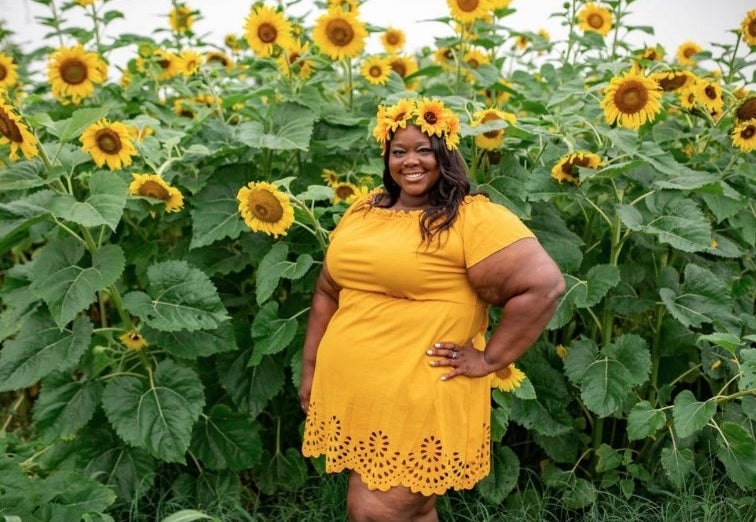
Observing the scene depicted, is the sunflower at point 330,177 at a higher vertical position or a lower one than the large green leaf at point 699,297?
higher

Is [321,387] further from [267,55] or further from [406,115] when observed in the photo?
[267,55]

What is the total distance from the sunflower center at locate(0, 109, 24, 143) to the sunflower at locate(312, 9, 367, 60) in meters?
1.27

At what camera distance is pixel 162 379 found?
9.41ft

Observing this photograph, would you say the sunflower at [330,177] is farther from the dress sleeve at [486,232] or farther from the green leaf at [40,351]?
the dress sleeve at [486,232]

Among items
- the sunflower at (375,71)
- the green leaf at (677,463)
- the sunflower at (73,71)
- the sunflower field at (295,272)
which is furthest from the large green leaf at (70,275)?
the green leaf at (677,463)

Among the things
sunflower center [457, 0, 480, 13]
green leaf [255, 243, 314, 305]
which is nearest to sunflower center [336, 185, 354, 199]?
green leaf [255, 243, 314, 305]

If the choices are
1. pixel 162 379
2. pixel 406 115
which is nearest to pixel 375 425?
pixel 406 115

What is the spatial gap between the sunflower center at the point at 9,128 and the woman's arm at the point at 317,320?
1.02m

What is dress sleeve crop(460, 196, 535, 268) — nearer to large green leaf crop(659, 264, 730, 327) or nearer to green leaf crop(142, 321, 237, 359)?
large green leaf crop(659, 264, 730, 327)

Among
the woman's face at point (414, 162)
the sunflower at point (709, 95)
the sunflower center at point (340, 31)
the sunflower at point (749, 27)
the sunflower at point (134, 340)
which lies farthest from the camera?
the sunflower at point (749, 27)

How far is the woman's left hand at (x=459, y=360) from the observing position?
6.99 feet

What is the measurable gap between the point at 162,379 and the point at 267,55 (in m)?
1.35

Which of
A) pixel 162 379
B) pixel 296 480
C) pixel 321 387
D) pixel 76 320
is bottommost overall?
pixel 296 480

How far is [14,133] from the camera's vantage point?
242 centimetres
